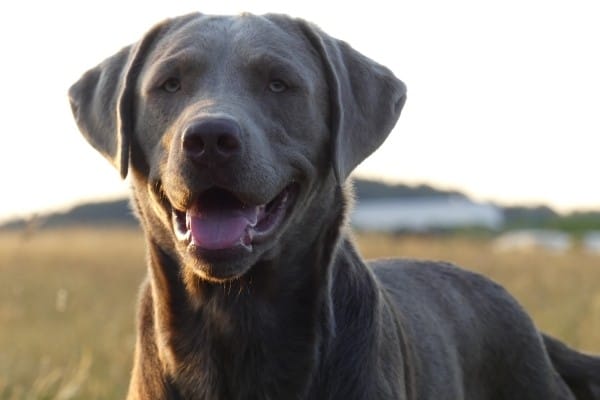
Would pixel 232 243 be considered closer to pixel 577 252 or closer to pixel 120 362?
pixel 120 362

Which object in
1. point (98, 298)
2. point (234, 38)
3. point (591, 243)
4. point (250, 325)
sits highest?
point (234, 38)

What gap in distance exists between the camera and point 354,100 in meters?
5.20

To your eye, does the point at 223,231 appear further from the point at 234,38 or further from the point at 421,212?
the point at 421,212

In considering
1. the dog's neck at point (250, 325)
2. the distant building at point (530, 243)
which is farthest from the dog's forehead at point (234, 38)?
the distant building at point (530, 243)

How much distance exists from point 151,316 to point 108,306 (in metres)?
8.81

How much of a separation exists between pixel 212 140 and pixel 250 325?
975mm

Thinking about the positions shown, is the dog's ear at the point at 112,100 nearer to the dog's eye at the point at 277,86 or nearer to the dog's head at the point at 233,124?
the dog's head at the point at 233,124

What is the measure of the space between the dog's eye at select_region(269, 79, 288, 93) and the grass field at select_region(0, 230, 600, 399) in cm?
213

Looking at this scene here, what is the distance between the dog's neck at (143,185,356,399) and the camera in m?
5.00

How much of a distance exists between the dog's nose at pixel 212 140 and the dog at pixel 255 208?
0.21ft

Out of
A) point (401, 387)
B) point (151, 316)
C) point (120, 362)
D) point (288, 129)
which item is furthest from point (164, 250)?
point (120, 362)

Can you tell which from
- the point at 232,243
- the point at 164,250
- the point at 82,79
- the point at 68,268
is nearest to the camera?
the point at 232,243

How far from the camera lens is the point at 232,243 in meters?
4.64

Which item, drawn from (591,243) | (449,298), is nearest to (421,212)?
(591,243)
